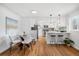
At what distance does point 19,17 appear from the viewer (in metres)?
3.77

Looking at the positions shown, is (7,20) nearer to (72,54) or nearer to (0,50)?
(0,50)

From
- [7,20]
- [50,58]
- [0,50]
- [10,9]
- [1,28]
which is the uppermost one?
[10,9]

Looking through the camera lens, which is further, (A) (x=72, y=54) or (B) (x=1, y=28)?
(B) (x=1, y=28)

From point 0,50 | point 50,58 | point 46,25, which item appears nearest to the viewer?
point 50,58

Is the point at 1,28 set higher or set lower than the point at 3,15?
lower

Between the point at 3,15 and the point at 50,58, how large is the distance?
2388 mm

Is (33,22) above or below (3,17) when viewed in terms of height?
below

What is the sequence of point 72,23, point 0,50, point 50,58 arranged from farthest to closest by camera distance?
1. point 72,23
2. point 0,50
3. point 50,58

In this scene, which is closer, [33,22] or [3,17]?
[33,22]

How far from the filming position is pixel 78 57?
10.6 feet

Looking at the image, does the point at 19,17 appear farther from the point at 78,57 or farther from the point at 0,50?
the point at 78,57

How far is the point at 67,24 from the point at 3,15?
253 centimetres

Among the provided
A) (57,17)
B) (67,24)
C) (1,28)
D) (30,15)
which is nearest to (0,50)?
(1,28)

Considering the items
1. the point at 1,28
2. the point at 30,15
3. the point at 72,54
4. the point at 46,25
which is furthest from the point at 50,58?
the point at 1,28
